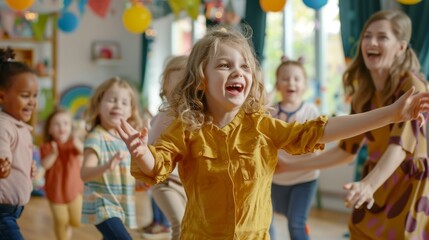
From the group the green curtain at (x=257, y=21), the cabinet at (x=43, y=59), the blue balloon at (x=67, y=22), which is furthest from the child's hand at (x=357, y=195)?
the cabinet at (x=43, y=59)

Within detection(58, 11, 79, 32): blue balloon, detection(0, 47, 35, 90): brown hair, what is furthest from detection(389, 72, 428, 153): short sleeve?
detection(58, 11, 79, 32): blue balloon

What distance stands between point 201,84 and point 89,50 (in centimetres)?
791

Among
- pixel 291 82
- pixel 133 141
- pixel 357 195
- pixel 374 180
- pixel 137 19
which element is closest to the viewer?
pixel 133 141

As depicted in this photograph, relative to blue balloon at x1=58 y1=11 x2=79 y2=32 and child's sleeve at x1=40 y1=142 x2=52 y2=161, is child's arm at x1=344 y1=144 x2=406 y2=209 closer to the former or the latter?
child's sleeve at x1=40 y1=142 x2=52 y2=161

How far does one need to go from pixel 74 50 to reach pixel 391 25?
7457 millimetres

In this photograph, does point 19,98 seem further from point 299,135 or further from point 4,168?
point 299,135

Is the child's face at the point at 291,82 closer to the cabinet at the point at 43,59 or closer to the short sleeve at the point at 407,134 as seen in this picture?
the short sleeve at the point at 407,134

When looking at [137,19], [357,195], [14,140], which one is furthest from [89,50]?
[357,195]

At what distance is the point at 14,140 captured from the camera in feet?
8.14

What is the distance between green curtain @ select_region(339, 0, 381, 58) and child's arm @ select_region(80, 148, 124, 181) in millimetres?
2442

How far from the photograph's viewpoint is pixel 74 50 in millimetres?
9383

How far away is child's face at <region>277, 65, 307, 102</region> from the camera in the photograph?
3.41 meters

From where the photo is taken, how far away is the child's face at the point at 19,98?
8.44 feet

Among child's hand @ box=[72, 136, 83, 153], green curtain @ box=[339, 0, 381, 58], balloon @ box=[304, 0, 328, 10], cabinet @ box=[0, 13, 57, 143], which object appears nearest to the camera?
balloon @ box=[304, 0, 328, 10]
